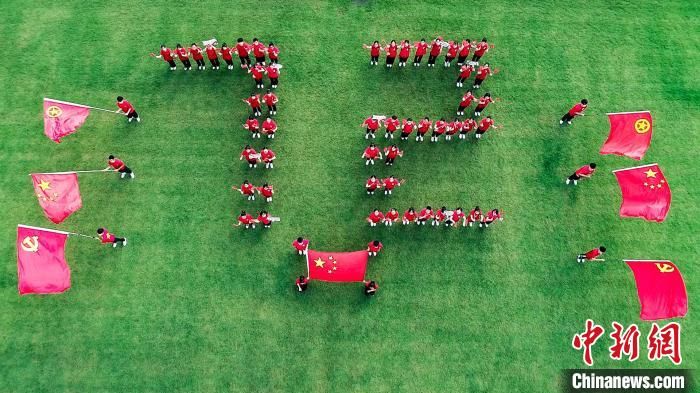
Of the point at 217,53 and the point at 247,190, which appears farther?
the point at 217,53

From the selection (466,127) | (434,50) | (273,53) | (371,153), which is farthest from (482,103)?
(273,53)

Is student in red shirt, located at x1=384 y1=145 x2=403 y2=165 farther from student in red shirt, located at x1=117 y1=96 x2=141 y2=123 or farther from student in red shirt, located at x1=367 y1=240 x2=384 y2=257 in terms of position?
student in red shirt, located at x1=117 y1=96 x2=141 y2=123

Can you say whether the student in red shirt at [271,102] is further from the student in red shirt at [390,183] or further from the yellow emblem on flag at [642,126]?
the yellow emblem on flag at [642,126]

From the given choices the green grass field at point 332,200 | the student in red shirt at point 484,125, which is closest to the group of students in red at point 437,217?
the green grass field at point 332,200

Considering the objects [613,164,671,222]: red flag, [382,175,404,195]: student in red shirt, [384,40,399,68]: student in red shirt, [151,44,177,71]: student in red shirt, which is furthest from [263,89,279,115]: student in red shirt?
[613,164,671,222]: red flag

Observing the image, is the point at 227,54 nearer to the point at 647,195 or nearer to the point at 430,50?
the point at 430,50

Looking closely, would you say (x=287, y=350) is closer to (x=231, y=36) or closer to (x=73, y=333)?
(x=73, y=333)
